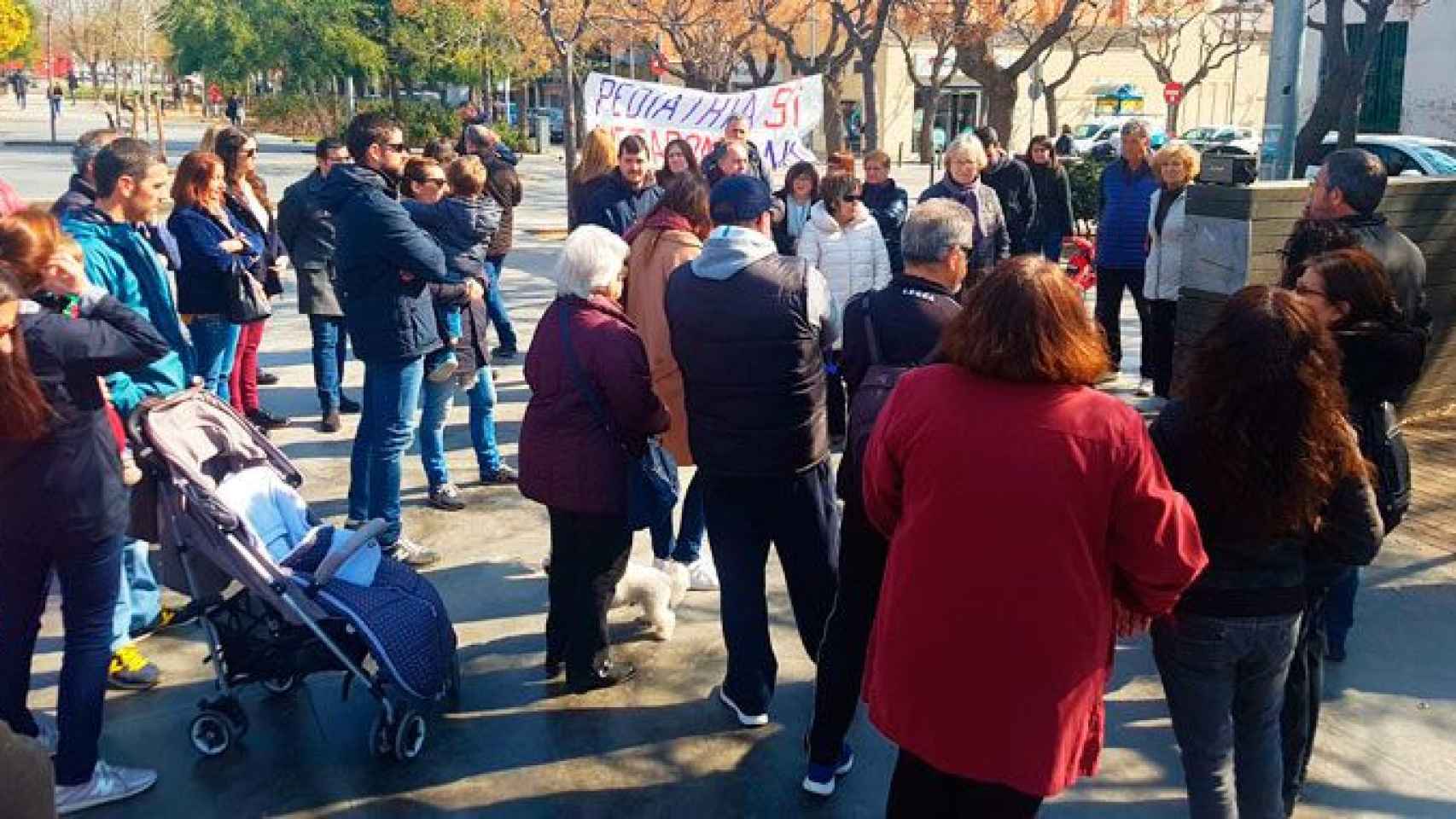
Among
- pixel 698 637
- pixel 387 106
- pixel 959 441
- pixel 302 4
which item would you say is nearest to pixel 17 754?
pixel 959 441

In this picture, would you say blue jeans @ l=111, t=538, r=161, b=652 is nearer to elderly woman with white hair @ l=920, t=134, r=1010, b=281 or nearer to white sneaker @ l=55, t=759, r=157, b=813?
white sneaker @ l=55, t=759, r=157, b=813

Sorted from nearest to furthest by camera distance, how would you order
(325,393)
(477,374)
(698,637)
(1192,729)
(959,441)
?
(959,441) < (1192,729) < (698,637) < (477,374) < (325,393)

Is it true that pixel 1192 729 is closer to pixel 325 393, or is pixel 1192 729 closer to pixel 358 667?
pixel 358 667

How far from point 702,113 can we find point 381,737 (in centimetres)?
761

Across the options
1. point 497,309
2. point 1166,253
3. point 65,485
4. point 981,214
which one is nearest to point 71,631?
point 65,485

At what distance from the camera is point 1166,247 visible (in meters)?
7.72

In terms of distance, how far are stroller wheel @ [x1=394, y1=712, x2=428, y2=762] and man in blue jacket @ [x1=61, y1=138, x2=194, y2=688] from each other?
119 centimetres

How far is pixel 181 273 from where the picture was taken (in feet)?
21.9

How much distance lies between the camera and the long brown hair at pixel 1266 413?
270cm

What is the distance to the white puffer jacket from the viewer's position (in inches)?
254

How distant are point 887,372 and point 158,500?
247 cm

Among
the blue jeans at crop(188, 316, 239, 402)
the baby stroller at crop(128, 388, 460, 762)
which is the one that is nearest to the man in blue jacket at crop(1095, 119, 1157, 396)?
the blue jeans at crop(188, 316, 239, 402)

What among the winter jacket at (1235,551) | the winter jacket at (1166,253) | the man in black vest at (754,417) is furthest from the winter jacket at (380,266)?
the winter jacket at (1166,253)

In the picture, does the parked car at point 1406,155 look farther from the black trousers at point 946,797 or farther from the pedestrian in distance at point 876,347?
the black trousers at point 946,797
